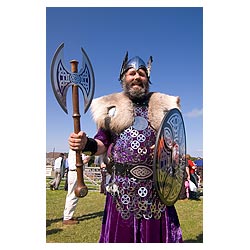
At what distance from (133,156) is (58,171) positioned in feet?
6.97

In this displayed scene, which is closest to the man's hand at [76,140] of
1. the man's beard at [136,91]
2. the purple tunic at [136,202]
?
the purple tunic at [136,202]

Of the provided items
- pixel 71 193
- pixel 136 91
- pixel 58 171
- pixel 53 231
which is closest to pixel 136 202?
pixel 136 91

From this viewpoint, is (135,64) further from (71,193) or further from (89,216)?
(89,216)

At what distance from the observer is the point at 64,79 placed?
2.01 m

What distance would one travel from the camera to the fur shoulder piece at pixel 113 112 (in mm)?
2322

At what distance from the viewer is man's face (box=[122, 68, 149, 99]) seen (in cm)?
232

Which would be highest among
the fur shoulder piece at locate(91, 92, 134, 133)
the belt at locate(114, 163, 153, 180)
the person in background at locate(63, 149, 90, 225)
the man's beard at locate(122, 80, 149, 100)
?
the man's beard at locate(122, 80, 149, 100)

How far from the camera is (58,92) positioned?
197 cm

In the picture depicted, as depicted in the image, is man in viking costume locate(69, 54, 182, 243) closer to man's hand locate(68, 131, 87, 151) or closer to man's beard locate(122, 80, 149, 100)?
man's beard locate(122, 80, 149, 100)

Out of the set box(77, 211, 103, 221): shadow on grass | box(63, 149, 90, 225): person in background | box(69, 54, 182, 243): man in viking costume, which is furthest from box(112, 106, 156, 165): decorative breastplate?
box(77, 211, 103, 221): shadow on grass

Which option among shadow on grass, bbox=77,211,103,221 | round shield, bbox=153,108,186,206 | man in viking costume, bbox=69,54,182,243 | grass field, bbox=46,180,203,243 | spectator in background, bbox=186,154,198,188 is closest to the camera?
round shield, bbox=153,108,186,206

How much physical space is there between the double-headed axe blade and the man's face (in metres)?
0.31
